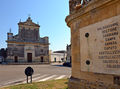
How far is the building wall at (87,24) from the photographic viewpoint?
3.55 meters

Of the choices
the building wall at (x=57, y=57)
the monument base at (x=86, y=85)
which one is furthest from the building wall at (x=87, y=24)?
the building wall at (x=57, y=57)

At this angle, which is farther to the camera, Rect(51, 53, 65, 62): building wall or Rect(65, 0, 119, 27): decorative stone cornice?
Rect(51, 53, 65, 62): building wall

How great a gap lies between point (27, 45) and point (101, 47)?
109ft

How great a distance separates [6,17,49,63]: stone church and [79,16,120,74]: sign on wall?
31.8 m

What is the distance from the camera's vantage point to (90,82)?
4.16 meters

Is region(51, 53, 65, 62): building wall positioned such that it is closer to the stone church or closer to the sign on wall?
the stone church

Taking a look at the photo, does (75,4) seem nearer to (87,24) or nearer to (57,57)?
→ (87,24)

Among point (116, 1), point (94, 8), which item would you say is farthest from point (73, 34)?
point (116, 1)

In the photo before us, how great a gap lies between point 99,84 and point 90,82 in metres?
0.40

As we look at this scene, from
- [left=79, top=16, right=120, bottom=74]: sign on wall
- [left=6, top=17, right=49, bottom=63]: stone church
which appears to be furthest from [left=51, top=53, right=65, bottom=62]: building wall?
[left=79, top=16, right=120, bottom=74]: sign on wall

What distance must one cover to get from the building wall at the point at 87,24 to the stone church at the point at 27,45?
102ft

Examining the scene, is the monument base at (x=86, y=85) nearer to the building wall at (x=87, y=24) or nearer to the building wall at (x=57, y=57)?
the building wall at (x=87, y=24)

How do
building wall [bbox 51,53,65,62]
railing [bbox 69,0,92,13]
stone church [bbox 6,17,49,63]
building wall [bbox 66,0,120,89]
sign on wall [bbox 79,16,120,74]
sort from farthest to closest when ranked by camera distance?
1. building wall [bbox 51,53,65,62]
2. stone church [bbox 6,17,49,63]
3. railing [bbox 69,0,92,13]
4. building wall [bbox 66,0,120,89]
5. sign on wall [bbox 79,16,120,74]

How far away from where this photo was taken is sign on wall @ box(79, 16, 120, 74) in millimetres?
3373
